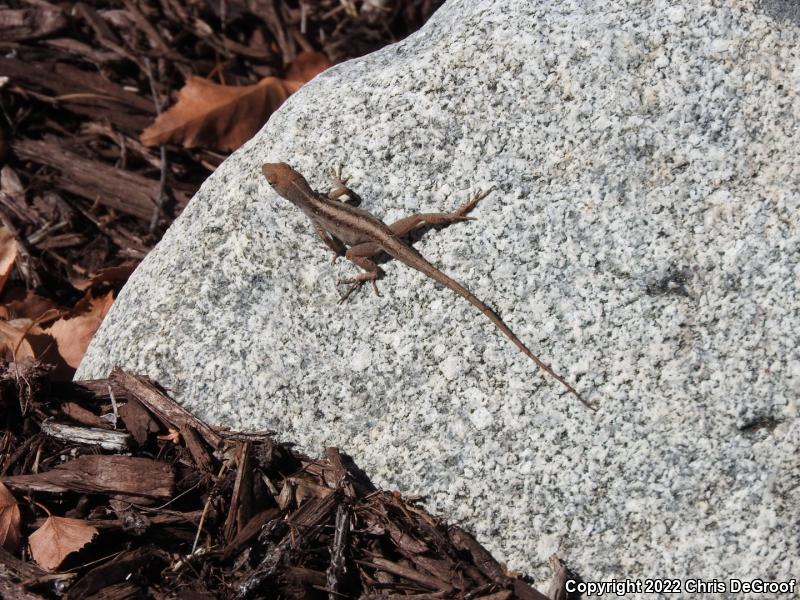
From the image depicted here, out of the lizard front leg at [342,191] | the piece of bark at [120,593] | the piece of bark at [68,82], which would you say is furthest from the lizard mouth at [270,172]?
the piece of bark at [68,82]

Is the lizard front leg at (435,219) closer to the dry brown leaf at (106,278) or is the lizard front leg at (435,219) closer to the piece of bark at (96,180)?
the dry brown leaf at (106,278)

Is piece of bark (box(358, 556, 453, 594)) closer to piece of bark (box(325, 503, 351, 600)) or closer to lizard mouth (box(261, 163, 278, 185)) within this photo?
piece of bark (box(325, 503, 351, 600))

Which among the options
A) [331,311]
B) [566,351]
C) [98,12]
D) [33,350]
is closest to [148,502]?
[331,311]

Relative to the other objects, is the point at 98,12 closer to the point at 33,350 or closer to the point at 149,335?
the point at 33,350

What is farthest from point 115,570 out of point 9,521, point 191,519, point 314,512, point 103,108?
point 103,108

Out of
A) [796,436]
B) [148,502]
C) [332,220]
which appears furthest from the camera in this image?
[332,220]

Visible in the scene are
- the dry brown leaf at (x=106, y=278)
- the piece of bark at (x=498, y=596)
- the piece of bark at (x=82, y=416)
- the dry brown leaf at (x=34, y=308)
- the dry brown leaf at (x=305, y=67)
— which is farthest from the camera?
the dry brown leaf at (x=305, y=67)

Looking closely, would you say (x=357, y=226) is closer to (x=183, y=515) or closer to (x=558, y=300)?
(x=558, y=300)
